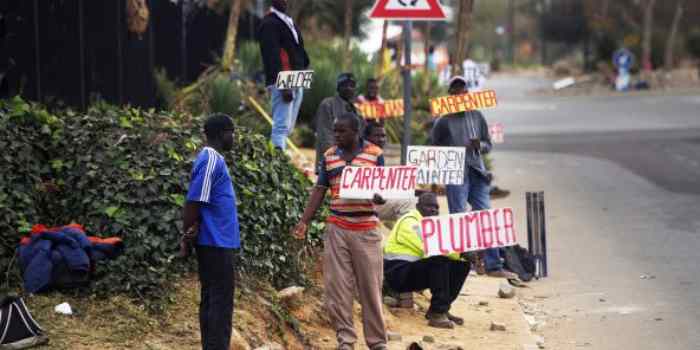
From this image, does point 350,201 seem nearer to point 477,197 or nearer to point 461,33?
point 477,197

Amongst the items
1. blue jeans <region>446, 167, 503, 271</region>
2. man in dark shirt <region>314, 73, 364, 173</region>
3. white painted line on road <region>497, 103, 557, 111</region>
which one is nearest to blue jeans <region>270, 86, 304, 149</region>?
man in dark shirt <region>314, 73, 364, 173</region>

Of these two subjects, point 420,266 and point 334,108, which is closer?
point 420,266

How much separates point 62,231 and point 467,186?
5.04m

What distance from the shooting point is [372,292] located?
8.39 metres

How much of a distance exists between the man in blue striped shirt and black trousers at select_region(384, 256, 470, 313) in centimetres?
252

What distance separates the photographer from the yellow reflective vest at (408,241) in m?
9.78

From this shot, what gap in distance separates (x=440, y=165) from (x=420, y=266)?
1.74m

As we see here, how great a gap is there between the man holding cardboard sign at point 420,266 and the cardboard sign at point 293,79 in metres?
1.82

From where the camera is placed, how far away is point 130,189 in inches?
346

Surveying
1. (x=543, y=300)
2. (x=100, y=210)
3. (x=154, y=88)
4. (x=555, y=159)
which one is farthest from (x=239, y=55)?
(x=100, y=210)

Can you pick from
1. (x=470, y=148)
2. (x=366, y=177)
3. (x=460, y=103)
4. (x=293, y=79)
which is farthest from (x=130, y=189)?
(x=470, y=148)

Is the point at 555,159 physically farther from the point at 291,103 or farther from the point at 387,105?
the point at 291,103

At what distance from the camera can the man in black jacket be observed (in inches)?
463

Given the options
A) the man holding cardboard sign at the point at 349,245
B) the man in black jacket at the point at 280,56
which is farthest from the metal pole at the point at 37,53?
the man holding cardboard sign at the point at 349,245
